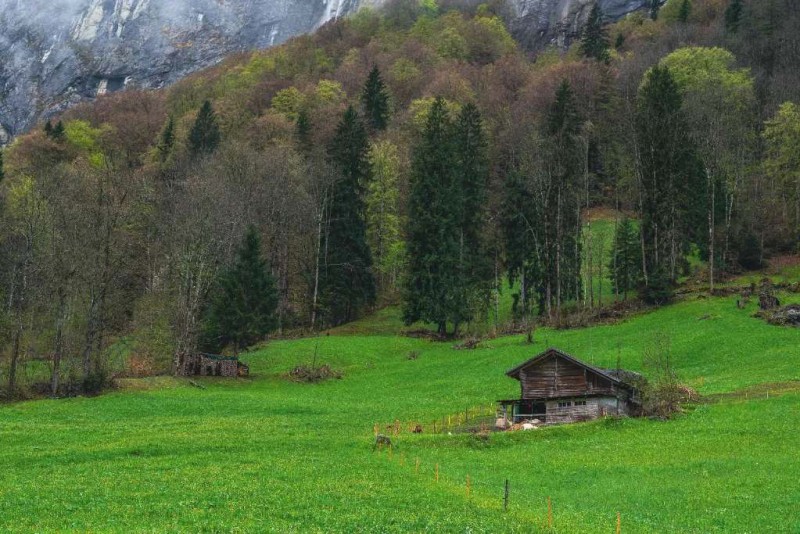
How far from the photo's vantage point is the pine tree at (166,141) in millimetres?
106188

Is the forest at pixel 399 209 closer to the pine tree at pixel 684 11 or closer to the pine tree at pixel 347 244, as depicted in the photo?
the pine tree at pixel 347 244

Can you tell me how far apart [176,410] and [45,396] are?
39.7 feet

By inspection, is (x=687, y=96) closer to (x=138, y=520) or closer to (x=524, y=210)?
(x=524, y=210)

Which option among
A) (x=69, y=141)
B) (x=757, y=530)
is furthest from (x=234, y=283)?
(x=69, y=141)

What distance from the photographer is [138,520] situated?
21.9 m

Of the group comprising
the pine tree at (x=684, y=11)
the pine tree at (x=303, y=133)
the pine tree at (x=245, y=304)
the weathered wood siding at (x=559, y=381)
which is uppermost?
the pine tree at (x=684, y=11)

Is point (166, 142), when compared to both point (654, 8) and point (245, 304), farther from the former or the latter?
point (654, 8)

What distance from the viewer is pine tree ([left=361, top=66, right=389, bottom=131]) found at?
111938mm

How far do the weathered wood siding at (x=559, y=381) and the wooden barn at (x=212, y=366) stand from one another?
23507 mm

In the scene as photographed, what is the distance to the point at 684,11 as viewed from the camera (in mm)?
138750

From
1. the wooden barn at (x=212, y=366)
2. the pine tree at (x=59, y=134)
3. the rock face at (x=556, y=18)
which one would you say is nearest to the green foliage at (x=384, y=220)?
the wooden barn at (x=212, y=366)

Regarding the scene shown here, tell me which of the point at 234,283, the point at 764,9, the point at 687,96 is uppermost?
the point at 764,9

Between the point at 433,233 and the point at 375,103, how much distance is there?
43.8m

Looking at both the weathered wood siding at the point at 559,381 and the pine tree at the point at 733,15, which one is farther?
the pine tree at the point at 733,15
